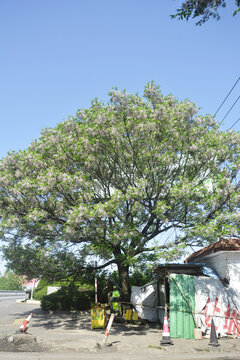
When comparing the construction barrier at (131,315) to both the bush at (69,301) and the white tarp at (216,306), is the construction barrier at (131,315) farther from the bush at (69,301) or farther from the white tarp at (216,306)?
the bush at (69,301)

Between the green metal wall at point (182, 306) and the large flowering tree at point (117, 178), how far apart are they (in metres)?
2.07

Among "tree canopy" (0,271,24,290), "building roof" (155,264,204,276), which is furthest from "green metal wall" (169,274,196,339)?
"tree canopy" (0,271,24,290)

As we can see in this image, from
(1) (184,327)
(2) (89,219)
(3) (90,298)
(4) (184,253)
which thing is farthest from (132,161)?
(3) (90,298)

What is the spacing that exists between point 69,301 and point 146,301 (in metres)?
8.00

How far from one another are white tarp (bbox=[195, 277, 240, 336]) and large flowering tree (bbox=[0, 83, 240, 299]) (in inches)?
99.6

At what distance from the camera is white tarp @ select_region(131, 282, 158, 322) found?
18797mm

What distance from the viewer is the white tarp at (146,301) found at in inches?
740

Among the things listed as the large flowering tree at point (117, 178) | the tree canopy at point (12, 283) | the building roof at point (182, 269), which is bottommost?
the tree canopy at point (12, 283)

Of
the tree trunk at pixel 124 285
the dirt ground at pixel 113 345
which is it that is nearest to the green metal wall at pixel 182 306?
the dirt ground at pixel 113 345

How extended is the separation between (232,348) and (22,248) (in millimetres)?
13020

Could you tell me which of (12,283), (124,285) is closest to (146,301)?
(124,285)

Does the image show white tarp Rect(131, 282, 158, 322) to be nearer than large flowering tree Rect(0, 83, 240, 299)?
No

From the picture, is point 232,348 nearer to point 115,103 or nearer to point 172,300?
point 172,300

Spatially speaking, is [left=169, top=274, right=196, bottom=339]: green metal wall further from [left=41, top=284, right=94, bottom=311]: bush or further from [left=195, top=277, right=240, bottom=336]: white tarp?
[left=41, top=284, right=94, bottom=311]: bush
